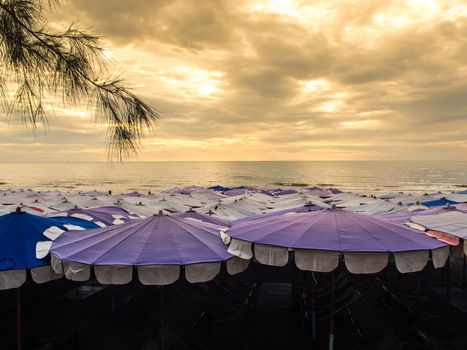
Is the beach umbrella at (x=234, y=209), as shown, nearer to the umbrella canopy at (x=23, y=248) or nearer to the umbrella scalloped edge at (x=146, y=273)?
the umbrella canopy at (x=23, y=248)

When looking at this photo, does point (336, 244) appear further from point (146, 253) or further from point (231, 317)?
point (231, 317)

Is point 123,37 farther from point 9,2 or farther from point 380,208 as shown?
point 380,208

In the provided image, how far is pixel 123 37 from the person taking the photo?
3.52 meters

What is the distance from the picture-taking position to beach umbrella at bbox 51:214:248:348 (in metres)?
4.38

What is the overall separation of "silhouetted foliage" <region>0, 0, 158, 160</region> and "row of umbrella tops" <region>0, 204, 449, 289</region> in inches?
65.2

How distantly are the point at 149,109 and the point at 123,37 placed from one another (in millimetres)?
763

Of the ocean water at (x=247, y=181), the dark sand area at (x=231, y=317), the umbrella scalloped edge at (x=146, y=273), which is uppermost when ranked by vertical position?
the umbrella scalloped edge at (x=146, y=273)

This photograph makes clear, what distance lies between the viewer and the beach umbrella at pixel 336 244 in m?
4.37

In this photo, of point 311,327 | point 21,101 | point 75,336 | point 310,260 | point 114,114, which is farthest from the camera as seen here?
point 311,327

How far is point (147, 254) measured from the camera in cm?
454

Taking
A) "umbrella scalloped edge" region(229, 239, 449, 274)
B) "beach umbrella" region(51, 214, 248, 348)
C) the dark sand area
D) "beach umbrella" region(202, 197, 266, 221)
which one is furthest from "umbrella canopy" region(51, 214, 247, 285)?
"beach umbrella" region(202, 197, 266, 221)

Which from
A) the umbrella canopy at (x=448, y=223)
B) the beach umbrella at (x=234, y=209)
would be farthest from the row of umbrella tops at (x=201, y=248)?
the beach umbrella at (x=234, y=209)

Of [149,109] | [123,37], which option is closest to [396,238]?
[149,109]

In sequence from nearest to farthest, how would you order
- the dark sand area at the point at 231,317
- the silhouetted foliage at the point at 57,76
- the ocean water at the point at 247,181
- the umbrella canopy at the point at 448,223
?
the silhouetted foliage at the point at 57,76 → the umbrella canopy at the point at 448,223 → the dark sand area at the point at 231,317 → the ocean water at the point at 247,181
